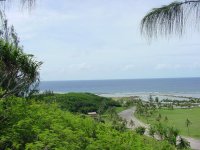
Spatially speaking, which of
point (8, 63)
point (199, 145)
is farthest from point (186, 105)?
point (8, 63)

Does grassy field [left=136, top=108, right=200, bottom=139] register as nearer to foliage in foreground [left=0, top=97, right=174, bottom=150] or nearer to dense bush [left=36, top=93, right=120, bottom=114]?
dense bush [left=36, top=93, right=120, bottom=114]

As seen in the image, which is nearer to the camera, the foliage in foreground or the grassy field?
the foliage in foreground

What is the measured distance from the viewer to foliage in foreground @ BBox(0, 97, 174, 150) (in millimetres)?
4281

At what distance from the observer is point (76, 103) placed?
93.9 metres

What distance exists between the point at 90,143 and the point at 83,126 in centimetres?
83

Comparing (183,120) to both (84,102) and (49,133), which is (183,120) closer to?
(84,102)

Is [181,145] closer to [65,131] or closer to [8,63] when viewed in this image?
[8,63]

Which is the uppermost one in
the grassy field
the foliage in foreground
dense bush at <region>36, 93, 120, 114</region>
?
the foliage in foreground

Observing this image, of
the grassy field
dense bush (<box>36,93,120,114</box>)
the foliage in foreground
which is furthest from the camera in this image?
dense bush (<box>36,93,120,114</box>)

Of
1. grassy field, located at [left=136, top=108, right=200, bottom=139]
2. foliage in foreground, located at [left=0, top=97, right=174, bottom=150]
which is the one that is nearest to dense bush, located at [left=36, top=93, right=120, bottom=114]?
grassy field, located at [left=136, top=108, right=200, bottom=139]

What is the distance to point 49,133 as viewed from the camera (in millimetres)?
4445

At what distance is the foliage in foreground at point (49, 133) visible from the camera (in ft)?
14.0

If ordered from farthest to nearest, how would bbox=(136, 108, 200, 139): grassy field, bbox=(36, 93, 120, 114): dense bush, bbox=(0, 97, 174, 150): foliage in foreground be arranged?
bbox=(36, 93, 120, 114): dense bush < bbox=(136, 108, 200, 139): grassy field < bbox=(0, 97, 174, 150): foliage in foreground

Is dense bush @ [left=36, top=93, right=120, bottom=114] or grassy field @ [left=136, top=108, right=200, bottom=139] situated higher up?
dense bush @ [left=36, top=93, right=120, bottom=114]
